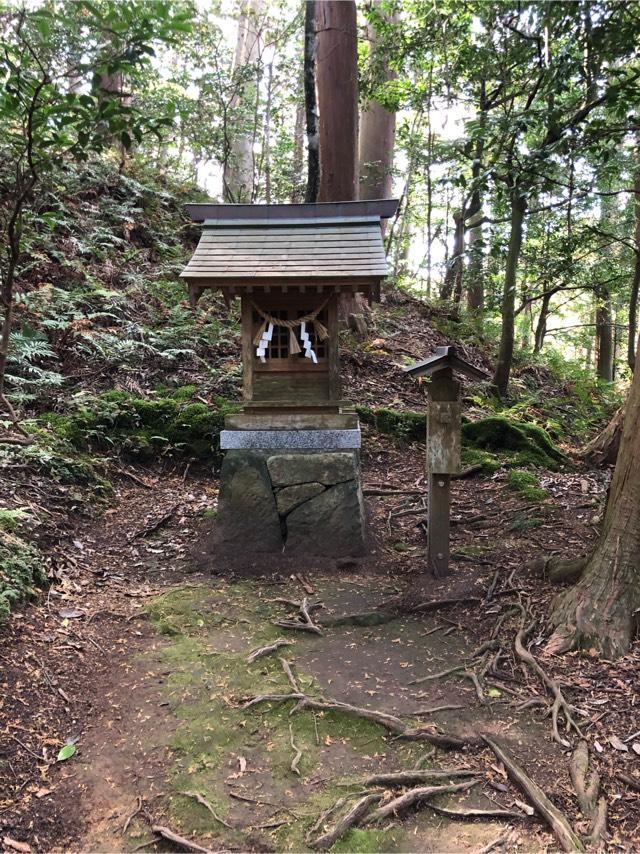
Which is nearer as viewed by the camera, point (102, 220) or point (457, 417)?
point (457, 417)

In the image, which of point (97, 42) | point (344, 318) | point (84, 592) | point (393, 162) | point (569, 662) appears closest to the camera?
point (97, 42)

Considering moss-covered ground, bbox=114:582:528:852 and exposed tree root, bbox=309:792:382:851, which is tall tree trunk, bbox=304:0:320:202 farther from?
exposed tree root, bbox=309:792:382:851

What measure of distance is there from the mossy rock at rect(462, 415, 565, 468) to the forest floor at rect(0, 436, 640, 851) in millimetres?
2720

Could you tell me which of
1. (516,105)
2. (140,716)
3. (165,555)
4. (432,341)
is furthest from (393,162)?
(140,716)

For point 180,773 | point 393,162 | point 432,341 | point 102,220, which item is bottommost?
point 180,773

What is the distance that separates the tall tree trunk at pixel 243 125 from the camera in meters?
13.8

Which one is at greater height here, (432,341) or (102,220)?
(102,220)

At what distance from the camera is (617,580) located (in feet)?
12.6

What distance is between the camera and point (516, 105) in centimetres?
1224

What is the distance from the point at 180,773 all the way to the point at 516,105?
45.4 feet

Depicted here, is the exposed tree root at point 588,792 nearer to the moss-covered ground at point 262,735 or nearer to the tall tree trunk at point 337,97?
the moss-covered ground at point 262,735

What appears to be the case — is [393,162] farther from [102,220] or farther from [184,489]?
[184,489]

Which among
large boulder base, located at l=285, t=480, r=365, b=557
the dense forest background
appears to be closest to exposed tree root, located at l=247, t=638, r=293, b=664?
the dense forest background

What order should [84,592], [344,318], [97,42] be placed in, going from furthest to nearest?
[344,318] < [84,592] < [97,42]
